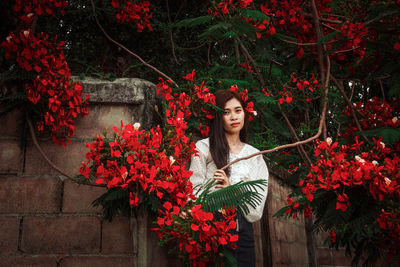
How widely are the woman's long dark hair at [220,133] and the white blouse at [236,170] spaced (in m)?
0.05

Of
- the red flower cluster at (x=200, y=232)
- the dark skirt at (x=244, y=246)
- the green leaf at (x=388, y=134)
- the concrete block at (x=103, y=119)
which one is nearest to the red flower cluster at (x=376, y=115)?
the green leaf at (x=388, y=134)

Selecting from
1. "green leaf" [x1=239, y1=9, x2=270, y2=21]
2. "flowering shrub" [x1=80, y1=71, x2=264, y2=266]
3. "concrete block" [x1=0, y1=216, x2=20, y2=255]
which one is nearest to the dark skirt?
"flowering shrub" [x1=80, y1=71, x2=264, y2=266]

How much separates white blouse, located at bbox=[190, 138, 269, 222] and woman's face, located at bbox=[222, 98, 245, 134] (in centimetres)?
18

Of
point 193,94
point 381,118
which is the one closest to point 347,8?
point 381,118

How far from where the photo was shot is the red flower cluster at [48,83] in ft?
6.77

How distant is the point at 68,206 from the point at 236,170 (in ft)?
3.90

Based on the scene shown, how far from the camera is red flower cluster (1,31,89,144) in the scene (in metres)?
2.06

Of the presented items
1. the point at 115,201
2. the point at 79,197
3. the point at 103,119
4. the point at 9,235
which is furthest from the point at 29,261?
the point at 103,119

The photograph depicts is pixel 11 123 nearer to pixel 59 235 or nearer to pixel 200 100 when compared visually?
pixel 59 235

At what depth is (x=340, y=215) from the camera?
5.70 ft

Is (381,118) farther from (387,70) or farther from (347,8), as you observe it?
(347,8)

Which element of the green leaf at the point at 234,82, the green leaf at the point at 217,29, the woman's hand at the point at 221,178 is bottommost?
the woman's hand at the point at 221,178

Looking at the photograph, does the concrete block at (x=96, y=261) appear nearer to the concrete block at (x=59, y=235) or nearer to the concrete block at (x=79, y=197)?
the concrete block at (x=59, y=235)

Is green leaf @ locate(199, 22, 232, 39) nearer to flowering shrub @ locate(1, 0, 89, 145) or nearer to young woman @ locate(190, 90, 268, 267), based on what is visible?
young woman @ locate(190, 90, 268, 267)
